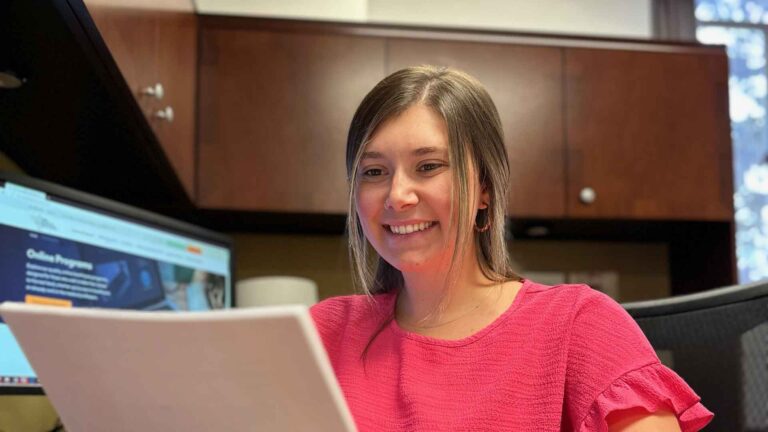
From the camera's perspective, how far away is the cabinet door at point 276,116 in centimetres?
219

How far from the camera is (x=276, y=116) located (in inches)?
87.6

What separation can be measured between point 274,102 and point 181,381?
162 cm

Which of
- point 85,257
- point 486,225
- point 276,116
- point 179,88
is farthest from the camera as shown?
point 276,116

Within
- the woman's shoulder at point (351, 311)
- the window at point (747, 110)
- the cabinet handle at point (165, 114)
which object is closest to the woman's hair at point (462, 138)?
the woman's shoulder at point (351, 311)

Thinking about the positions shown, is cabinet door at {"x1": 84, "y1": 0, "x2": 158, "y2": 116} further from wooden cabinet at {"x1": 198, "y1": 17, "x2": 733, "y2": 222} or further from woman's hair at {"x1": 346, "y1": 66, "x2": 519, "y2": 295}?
wooden cabinet at {"x1": 198, "y1": 17, "x2": 733, "y2": 222}

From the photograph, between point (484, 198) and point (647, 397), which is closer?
point (647, 397)

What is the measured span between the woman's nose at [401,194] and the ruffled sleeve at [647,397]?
0.98ft

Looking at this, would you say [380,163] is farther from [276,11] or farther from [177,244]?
[276,11]

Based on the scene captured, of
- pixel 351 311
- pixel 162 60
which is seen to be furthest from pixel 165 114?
pixel 351 311

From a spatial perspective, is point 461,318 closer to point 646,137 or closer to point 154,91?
point 154,91

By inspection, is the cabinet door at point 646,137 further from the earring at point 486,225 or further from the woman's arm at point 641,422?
the woman's arm at point 641,422

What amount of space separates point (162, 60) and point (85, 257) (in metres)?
0.52

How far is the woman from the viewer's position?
91 centimetres

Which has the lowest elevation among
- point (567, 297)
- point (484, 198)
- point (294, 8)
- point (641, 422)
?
point (641, 422)
